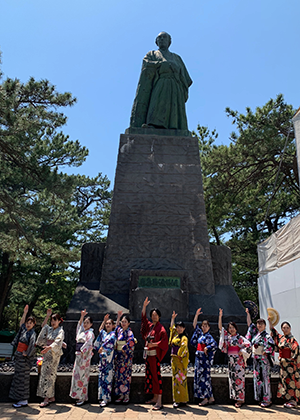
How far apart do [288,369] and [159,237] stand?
3.18 meters

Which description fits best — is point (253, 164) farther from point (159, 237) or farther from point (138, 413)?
point (138, 413)

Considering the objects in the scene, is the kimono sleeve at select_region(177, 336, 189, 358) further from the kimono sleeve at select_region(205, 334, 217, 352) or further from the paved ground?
the paved ground

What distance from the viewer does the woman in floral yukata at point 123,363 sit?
444cm

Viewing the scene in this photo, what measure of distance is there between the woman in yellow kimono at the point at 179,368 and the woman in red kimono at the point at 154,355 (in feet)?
0.49

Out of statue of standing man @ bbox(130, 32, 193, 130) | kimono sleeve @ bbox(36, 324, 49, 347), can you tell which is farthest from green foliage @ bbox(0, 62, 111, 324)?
kimono sleeve @ bbox(36, 324, 49, 347)

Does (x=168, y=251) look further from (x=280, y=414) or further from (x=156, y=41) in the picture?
(x=156, y=41)

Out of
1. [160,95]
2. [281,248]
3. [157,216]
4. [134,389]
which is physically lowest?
[134,389]

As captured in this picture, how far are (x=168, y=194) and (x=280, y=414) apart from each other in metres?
4.21

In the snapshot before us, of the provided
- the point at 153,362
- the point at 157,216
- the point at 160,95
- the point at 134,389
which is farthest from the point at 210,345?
the point at 160,95

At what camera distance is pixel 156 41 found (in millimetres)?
8789

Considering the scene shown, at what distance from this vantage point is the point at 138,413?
4.08m

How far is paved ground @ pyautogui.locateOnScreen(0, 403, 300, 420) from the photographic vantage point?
3943mm

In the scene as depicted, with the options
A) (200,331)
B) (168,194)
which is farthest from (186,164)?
(200,331)

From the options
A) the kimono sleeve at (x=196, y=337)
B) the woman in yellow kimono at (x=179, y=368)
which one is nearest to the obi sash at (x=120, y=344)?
the woman in yellow kimono at (x=179, y=368)
